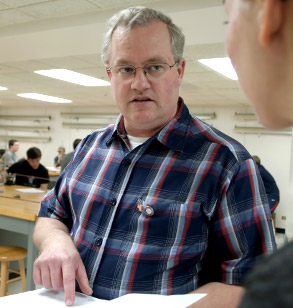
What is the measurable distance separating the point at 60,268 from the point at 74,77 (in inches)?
263

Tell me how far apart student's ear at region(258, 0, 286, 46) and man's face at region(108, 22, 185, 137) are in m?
0.73

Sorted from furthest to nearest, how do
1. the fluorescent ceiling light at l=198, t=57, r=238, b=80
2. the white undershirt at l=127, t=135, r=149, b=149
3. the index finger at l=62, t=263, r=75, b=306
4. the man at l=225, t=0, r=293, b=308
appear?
the fluorescent ceiling light at l=198, t=57, r=238, b=80
the white undershirt at l=127, t=135, r=149, b=149
the index finger at l=62, t=263, r=75, b=306
the man at l=225, t=0, r=293, b=308

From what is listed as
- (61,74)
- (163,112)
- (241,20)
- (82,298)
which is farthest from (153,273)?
(61,74)

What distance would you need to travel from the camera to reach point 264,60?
0.38 m

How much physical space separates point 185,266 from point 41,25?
4.72 meters

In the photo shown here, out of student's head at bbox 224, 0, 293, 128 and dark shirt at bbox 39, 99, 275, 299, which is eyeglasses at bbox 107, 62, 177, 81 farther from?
student's head at bbox 224, 0, 293, 128

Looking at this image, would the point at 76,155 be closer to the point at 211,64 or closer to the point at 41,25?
the point at 41,25

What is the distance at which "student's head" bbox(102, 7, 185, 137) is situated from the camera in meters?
1.07

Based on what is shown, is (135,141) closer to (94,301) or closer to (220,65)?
(94,301)

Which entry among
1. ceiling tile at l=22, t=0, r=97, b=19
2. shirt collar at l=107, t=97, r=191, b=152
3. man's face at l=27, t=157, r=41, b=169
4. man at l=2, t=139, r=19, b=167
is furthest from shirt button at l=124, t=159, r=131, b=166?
man at l=2, t=139, r=19, b=167

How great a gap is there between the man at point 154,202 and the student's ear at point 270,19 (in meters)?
0.60

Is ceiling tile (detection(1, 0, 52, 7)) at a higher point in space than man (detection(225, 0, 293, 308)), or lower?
higher

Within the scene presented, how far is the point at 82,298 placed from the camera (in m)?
0.88

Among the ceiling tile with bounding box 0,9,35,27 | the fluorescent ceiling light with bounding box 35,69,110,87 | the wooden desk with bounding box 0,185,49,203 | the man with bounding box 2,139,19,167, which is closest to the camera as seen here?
the wooden desk with bounding box 0,185,49,203
